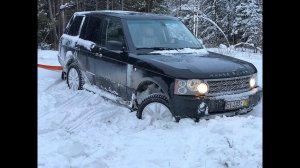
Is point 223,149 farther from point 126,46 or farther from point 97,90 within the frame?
point 97,90

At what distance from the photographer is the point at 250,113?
22.2 ft

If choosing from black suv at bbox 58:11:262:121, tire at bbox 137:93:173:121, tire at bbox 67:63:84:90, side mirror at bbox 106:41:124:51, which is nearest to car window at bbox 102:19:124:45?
black suv at bbox 58:11:262:121

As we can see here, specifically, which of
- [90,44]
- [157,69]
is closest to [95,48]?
[90,44]

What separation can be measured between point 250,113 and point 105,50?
2.81m

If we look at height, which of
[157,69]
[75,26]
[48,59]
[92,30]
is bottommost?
[48,59]

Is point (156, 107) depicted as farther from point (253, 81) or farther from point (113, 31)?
point (113, 31)

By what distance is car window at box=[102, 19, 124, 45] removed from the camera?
7246mm

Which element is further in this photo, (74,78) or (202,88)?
(74,78)

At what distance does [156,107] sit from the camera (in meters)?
6.05

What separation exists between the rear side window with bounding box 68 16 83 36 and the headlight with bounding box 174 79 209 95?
12.4ft

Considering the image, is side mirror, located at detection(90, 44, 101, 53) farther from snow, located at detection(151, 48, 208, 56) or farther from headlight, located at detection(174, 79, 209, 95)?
headlight, located at detection(174, 79, 209, 95)

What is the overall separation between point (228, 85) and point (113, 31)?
2.50 metres

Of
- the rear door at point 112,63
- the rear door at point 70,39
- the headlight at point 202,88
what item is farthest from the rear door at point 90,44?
the headlight at point 202,88
